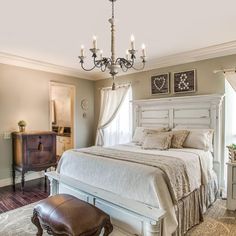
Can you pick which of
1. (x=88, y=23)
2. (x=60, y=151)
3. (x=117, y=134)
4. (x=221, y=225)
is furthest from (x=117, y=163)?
(x=60, y=151)

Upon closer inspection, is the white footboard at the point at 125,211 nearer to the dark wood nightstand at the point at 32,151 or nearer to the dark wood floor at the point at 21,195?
the dark wood floor at the point at 21,195

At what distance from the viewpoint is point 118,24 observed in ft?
8.55

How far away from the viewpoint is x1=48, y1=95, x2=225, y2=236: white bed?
1.90m

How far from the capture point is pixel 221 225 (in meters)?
2.51

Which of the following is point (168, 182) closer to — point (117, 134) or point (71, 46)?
point (71, 46)

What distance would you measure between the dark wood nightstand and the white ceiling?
5.31ft

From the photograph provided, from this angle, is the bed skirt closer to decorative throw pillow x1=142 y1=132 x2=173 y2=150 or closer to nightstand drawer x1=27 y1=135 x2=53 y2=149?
decorative throw pillow x1=142 y1=132 x2=173 y2=150

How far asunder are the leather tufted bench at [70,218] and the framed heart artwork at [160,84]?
2.95 m

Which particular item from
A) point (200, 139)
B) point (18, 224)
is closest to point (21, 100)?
point (18, 224)

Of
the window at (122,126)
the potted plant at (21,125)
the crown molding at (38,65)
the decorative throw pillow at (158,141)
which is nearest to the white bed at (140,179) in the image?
the decorative throw pillow at (158,141)

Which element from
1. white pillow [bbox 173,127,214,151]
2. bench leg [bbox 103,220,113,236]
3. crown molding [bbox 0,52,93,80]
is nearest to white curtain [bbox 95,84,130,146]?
crown molding [bbox 0,52,93,80]

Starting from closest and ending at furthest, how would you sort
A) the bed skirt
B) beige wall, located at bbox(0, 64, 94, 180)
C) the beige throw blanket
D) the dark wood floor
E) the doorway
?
the beige throw blanket
the bed skirt
the dark wood floor
beige wall, located at bbox(0, 64, 94, 180)
the doorway

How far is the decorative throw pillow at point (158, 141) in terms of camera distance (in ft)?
10.3

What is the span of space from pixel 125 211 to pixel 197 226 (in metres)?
1.17
